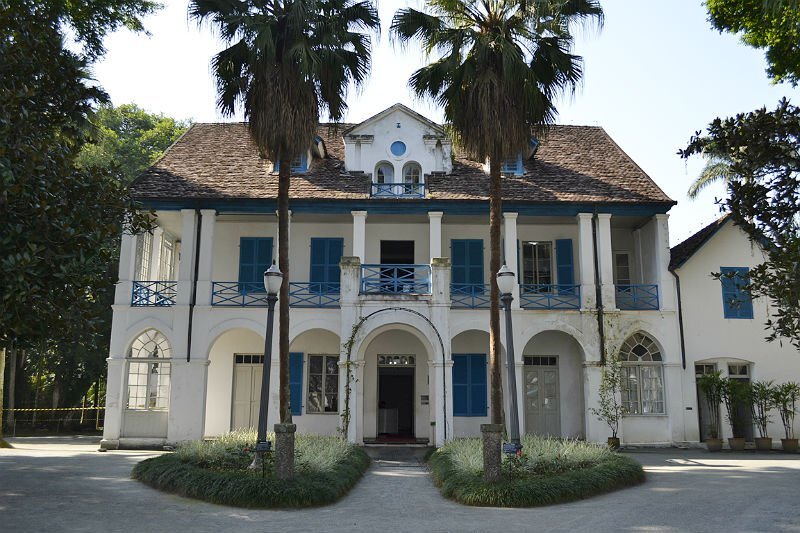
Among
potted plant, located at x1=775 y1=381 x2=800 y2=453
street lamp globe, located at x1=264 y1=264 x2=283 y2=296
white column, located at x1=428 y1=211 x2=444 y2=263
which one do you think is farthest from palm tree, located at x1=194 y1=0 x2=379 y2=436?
potted plant, located at x1=775 y1=381 x2=800 y2=453

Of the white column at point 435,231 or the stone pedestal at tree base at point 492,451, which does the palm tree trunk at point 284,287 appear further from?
the white column at point 435,231

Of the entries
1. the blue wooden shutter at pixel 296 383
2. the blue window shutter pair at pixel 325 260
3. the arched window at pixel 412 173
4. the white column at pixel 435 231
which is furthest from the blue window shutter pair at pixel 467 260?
the blue wooden shutter at pixel 296 383

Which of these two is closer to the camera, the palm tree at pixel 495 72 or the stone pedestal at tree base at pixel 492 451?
the stone pedestal at tree base at pixel 492 451

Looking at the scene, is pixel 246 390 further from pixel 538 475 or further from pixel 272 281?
pixel 538 475

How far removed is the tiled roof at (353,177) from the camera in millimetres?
19359

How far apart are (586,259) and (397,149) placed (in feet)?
21.2

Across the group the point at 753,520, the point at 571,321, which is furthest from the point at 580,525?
the point at 571,321

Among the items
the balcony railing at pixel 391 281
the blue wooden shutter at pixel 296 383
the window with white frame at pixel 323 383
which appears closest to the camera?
the balcony railing at pixel 391 281

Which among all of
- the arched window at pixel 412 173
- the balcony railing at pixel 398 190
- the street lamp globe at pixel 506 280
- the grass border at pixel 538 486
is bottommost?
the grass border at pixel 538 486

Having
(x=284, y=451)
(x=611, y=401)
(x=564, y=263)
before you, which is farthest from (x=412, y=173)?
(x=284, y=451)

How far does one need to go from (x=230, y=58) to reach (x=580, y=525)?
432 inches

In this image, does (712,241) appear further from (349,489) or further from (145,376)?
(145,376)

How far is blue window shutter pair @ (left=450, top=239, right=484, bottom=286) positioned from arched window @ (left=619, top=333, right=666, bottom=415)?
4.73 m

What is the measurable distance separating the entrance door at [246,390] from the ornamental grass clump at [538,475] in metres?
8.34
